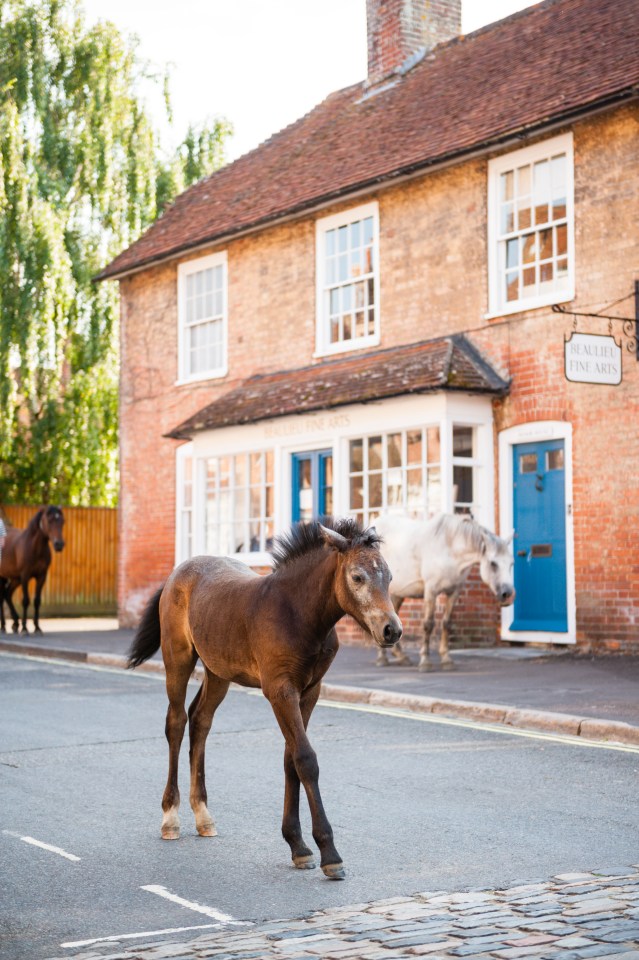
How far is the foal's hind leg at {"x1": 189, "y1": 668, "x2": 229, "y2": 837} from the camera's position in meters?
6.34

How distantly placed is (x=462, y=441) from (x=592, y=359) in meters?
3.15

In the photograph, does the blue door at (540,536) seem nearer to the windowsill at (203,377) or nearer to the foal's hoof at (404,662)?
the foal's hoof at (404,662)

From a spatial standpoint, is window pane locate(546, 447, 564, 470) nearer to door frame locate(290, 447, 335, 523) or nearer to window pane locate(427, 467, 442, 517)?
window pane locate(427, 467, 442, 517)

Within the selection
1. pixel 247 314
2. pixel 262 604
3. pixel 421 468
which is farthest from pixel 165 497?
pixel 262 604

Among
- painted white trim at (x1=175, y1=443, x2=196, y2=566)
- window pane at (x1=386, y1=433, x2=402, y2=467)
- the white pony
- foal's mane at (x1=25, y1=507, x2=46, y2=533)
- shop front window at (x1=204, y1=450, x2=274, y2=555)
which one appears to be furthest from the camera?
painted white trim at (x1=175, y1=443, x2=196, y2=566)

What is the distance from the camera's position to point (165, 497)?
75.0ft

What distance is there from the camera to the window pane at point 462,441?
16.6 m

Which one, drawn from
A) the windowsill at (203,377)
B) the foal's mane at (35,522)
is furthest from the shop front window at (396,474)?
the foal's mane at (35,522)

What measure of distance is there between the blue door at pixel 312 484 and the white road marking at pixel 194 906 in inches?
525

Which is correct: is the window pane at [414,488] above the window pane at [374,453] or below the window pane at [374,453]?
below

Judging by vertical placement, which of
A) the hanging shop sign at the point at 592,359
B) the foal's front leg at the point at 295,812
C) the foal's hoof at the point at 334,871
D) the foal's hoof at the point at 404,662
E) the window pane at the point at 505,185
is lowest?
the foal's hoof at the point at 404,662

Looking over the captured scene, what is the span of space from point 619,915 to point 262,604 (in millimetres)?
2157

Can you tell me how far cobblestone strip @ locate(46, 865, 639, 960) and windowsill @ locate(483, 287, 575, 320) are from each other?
36.9 ft

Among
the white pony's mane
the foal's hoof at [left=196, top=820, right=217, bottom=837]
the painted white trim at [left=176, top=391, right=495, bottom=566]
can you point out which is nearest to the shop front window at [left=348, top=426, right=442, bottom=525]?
the painted white trim at [left=176, top=391, right=495, bottom=566]
